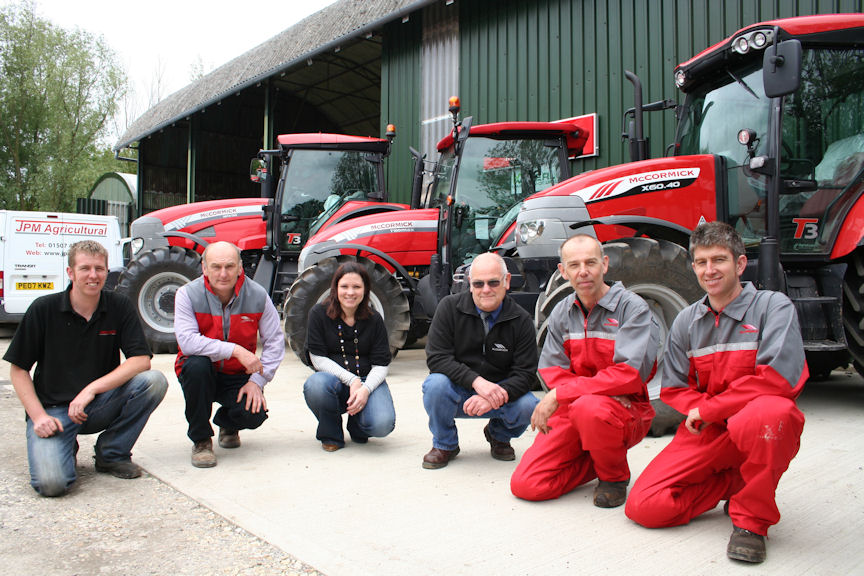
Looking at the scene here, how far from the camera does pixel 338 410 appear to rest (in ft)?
12.6

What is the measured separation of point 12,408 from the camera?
4957mm

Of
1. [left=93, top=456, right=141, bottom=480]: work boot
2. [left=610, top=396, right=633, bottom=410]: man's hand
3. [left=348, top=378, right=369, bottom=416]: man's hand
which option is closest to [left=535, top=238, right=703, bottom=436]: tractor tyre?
[left=348, top=378, right=369, bottom=416]: man's hand

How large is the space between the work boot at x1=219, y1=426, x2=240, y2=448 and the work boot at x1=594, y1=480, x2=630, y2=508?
2.04 metres

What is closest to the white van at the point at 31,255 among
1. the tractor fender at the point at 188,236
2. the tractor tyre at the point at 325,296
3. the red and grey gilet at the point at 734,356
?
the tractor fender at the point at 188,236

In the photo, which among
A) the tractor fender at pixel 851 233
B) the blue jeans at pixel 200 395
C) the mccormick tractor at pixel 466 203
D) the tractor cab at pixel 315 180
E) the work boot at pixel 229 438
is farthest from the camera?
the tractor cab at pixel 315 180

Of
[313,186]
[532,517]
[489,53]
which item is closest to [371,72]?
[489,53]

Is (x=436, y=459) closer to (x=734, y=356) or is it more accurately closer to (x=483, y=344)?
(x=483, y=344)

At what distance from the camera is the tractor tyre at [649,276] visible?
4258mm

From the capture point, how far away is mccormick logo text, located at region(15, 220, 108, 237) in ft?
29.9

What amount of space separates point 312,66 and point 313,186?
299 inches

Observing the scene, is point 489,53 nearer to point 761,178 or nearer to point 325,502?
point 761,178

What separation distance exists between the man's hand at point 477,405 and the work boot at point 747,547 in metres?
1.25

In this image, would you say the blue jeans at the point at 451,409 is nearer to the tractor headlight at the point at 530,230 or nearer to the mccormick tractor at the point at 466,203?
the tractor headlight at the point at 530,230

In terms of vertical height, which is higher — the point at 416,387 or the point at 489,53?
the point at 489,53
